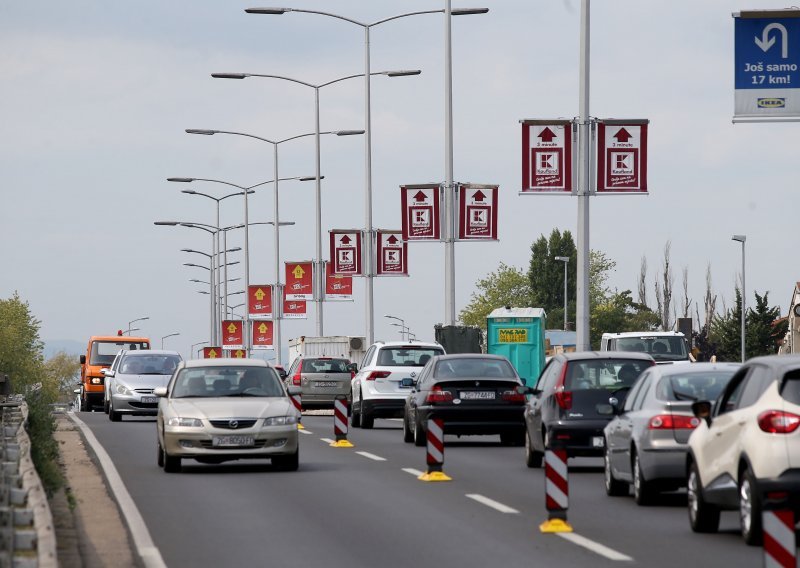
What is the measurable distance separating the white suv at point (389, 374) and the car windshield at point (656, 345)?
30.7ft

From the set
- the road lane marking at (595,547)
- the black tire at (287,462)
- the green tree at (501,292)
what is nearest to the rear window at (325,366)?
the black tire at (287,462)

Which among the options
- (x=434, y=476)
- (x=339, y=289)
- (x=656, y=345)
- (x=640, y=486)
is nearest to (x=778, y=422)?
(x=640, y=486)

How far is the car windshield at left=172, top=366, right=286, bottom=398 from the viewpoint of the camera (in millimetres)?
24391

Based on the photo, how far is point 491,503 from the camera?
61.3 feet

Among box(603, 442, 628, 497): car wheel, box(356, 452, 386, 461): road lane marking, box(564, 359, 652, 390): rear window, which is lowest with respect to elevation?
box(356, 452, 386, 461): road lane marking

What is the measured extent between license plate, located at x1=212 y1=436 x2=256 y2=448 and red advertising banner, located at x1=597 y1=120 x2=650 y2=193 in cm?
1402

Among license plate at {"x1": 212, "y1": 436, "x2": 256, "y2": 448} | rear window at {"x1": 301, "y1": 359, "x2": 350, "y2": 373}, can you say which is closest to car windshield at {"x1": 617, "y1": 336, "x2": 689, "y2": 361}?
rear window at {"x1": 301, "y1": 359, "x2": 350, "y2": 373}

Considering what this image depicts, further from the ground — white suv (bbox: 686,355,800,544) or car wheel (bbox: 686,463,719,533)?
white suv (bbox: 686,355,800,544)

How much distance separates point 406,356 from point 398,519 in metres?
21.2

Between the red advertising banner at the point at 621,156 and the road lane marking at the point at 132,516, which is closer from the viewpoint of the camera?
the road lane marking at the point at 132,516

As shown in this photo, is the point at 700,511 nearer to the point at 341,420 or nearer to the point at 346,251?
the point at 341,420

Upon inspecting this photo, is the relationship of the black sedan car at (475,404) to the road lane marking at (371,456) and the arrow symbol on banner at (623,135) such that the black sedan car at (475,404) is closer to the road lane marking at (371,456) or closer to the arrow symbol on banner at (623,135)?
the road lane marking at (371,456)

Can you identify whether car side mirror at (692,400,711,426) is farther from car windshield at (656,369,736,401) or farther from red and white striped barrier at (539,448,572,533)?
car windshield at (656,369,736,401)

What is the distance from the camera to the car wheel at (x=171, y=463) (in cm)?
2342
